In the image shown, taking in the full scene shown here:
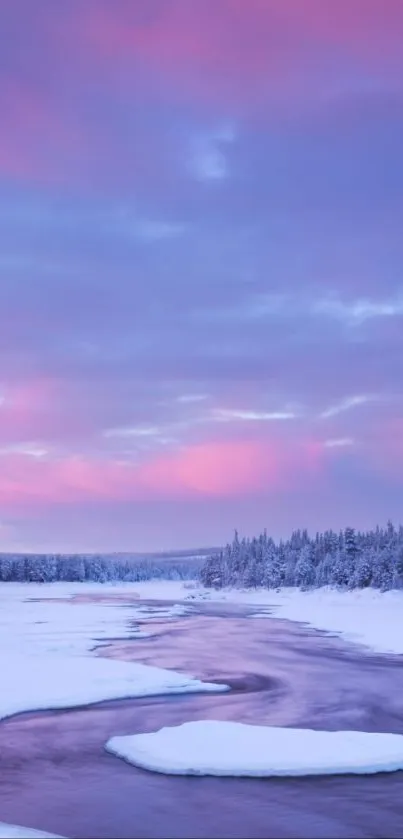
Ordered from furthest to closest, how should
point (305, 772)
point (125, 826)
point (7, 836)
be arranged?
point (305, 772)
point (125, 826)
point (7, 836)

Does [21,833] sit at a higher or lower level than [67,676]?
lower

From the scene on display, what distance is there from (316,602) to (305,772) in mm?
96352

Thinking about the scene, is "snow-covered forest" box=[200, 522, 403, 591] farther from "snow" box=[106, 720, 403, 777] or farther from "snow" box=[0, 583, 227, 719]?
"snow" box=[106, 720, 403, 777]

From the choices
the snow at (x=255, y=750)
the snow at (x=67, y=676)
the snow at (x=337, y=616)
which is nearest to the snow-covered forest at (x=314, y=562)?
the snow at (x=337, y=616)

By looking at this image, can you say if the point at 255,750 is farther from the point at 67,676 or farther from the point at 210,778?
the point at 67,676

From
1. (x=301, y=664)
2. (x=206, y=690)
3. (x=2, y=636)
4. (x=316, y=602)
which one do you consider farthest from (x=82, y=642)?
(x=316, y=602)

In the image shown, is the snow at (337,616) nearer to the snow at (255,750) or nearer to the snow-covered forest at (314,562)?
the snow-covered forest at (314,562)

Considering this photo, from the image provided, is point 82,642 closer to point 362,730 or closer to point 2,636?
Answer: point 2,636

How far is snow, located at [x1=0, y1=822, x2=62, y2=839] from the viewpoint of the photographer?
12766 millimetres

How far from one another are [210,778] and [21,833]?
4985 millimetres

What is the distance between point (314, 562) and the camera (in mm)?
149250

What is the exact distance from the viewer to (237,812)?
14.6 metres

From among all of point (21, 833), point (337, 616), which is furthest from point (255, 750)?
point (337, 616)

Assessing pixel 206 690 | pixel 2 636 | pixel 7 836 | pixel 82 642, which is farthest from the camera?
pixel 2 636
